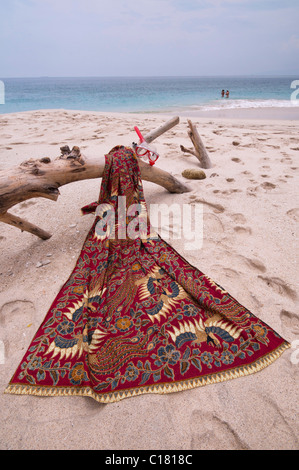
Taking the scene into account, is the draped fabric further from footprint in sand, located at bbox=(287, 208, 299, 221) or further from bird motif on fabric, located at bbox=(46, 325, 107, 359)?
footprint in sand, located at bbox=(287, 208, 299, 221)

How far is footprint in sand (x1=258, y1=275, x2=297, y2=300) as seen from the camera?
1795 millimetres

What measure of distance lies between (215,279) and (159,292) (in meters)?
0.46

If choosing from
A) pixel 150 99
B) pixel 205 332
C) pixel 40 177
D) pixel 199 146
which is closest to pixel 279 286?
pixel 205 332

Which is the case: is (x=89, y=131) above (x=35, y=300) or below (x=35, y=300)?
above

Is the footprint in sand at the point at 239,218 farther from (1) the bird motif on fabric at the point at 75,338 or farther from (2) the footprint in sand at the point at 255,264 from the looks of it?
(1) the bird motif on fabric at the point at 75,338

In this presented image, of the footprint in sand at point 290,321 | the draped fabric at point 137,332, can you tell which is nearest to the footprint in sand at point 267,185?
the draped fabric at point 137,332

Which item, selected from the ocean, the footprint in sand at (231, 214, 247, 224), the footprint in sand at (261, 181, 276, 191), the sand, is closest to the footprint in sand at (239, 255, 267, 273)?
the sand

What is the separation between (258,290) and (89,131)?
6.25 metres

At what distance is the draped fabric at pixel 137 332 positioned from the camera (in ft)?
4.40
